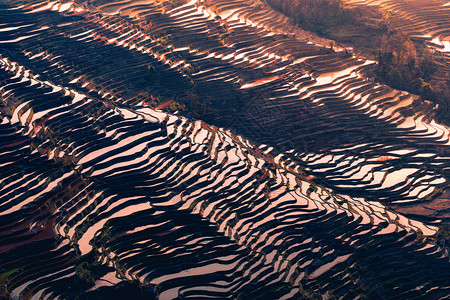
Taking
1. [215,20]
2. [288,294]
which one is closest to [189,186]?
[288,294]

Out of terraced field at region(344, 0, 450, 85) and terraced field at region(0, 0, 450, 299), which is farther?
terraced field at region(344, 0, 450, 85)

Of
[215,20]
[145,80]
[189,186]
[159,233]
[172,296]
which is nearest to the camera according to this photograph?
[172,296]

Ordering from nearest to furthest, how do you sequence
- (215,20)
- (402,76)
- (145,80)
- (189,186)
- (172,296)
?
(172,296) < (189,186) < (145,80) < (402,76) < (215,20)

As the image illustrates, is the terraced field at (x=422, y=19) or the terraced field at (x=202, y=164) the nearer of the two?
the terraced field at (x=202, y=164)

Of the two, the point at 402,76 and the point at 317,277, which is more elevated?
the point at 402,76

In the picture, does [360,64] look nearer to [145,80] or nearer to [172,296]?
[145,80]

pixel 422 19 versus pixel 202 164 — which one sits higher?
pixel 422 19

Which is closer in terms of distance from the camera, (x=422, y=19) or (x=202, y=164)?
(x=202, y=164)

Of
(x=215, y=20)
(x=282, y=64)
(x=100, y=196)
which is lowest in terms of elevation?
(x=100, y=196)
